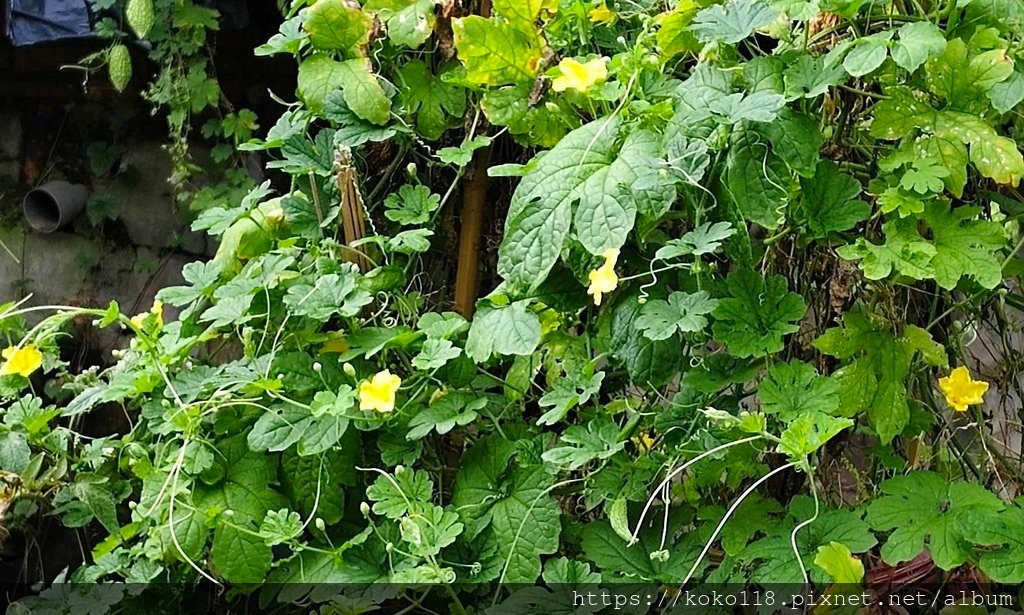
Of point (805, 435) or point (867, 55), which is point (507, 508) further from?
point (867, 55)

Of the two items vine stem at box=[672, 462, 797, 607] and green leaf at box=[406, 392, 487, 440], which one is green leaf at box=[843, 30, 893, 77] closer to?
vine stem at box=[672, 462, 797, 607]

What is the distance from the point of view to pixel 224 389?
4.32 ft

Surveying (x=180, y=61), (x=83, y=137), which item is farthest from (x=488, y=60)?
(x=83, y=137)

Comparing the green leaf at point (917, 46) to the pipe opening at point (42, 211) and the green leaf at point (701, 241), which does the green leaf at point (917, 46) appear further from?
the pipe opening at point (42, 211)

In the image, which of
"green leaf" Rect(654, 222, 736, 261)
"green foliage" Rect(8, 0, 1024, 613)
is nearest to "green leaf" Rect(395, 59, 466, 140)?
"green foliage" Rect(8, 0, 1024, 613)

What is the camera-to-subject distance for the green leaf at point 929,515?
1079 millimetres

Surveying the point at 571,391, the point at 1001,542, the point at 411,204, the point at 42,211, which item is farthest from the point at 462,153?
the point at 42,211

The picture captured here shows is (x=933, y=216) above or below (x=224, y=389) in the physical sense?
above

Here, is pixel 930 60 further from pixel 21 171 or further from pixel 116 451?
pixel 21 171

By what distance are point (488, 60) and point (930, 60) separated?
512 millimetres

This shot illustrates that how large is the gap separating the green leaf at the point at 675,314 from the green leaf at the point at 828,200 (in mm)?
149

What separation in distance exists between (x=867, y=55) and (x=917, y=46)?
50 millimetres

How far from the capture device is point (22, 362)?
1.38m

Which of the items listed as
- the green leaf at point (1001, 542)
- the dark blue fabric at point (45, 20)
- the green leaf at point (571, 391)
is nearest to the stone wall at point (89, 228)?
the dark blue fabric at point (45, 20)
